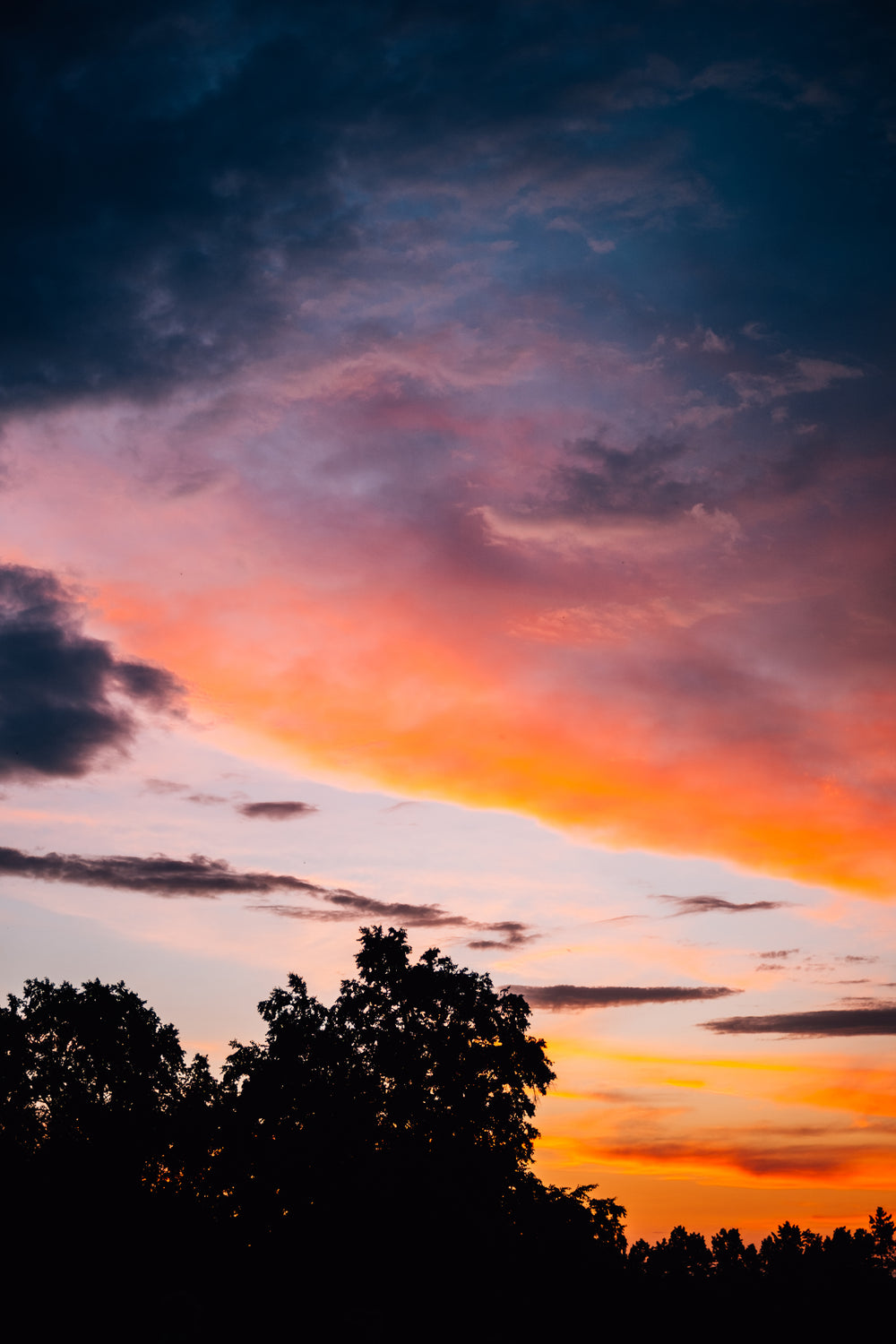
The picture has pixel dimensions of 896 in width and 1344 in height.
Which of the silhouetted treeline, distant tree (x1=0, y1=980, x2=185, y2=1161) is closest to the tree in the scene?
the silhouetted treeline

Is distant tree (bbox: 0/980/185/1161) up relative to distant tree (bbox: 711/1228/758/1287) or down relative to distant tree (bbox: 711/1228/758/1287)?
up

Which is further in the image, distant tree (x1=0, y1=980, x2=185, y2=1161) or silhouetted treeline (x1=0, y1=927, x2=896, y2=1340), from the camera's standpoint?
distant tree (x1=0, y1=980, x2=185, y2=1161)

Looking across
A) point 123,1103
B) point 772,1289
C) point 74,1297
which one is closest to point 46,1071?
Result: point 123,1103

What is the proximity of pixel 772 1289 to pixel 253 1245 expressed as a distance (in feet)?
67.3

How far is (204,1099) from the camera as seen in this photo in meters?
48.6

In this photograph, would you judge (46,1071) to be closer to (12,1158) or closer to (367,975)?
(12,1158)

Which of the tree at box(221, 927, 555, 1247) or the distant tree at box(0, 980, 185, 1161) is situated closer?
the tree at box(221, 927, 555, 1247)

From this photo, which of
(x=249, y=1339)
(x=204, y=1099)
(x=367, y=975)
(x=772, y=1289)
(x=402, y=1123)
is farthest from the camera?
(x=204, y=1099)

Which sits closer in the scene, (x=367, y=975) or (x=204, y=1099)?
(x=367, y=975)

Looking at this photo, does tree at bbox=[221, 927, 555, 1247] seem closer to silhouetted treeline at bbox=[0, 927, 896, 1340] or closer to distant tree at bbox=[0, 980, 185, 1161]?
silhouetted treeline at bbox=[0, 927, 896, 1340]

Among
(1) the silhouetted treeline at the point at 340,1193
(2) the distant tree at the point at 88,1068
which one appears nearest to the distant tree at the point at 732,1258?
(1) the silhouetted treeline at the point at 340,1193

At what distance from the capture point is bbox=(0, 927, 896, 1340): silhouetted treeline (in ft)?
122

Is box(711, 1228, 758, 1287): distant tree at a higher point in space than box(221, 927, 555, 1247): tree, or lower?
lower

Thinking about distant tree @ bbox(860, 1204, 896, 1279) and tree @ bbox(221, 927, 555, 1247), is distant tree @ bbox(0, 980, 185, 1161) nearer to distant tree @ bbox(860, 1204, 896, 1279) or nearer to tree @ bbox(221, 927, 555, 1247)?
tree @ bbox(221, 927, 555, 1247)
